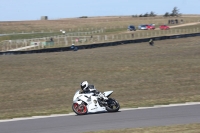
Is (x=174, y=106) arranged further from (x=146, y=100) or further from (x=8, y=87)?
(x=8, y=87)

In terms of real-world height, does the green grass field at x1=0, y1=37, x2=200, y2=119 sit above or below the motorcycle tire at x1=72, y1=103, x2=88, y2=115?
below

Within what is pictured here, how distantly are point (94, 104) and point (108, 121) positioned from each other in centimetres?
214

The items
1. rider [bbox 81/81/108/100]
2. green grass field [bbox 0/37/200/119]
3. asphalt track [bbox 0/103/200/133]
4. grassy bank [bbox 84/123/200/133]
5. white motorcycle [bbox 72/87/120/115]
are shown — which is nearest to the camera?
grassy bank [bbox 84/123/200/133]

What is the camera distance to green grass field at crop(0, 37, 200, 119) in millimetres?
21609

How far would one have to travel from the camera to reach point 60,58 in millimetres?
42844

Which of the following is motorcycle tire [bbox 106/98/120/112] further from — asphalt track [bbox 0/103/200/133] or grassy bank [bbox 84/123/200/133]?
grassy bank [bbox 84/123/200/133]

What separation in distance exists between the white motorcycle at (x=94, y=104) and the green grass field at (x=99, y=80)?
123 centimetres

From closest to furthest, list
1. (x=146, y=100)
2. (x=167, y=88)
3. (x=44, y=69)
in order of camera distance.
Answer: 1. (x=146, y=100)
2. (x=167, y=88)
3. (x=44, y=69)

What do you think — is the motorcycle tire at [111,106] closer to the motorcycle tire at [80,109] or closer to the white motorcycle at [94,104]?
the white motorcycle at [94,104]

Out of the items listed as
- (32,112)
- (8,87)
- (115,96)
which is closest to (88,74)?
(8,87)

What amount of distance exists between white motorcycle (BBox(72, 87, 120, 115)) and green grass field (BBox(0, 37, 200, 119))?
1.23 metres

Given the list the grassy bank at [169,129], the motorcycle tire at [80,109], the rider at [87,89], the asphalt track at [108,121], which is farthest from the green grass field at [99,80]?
the grassy bank at [169,129]

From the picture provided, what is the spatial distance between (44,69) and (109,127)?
68.1 ft

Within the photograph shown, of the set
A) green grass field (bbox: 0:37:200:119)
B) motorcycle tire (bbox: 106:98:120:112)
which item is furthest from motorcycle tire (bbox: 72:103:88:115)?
green grass field (bbox: 0:37:200:119)
